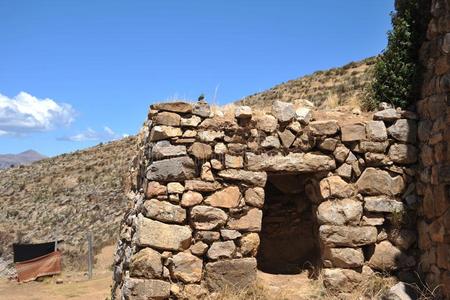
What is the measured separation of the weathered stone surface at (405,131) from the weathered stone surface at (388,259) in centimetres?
155

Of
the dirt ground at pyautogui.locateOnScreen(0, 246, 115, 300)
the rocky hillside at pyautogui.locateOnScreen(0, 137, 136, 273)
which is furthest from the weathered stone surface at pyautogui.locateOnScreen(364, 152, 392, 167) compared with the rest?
the rocky hillside at pyautogui.locateOnScreen(0, 137, 136, 273)

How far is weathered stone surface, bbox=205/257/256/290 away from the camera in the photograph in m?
6.57

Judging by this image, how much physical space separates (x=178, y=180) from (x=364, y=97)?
346 cm

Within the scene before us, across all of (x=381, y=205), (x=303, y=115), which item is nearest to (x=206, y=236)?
(x=303, y=115)

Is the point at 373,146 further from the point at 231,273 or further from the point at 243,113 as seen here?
the point at 231,273

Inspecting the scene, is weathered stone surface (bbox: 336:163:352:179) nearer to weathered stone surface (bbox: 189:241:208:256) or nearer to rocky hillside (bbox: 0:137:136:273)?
weathered stone surface (bbox: 189:241:208:256)

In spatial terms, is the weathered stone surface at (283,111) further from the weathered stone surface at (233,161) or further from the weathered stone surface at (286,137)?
the weathered stone surface at (233,161)

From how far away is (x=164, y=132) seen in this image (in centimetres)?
668

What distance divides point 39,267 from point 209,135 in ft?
44.0

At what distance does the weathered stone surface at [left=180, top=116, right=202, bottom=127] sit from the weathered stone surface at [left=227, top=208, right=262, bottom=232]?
4.59 ft

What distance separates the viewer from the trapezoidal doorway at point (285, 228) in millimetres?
8430

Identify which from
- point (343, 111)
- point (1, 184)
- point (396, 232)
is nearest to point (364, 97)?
point (343, 111)

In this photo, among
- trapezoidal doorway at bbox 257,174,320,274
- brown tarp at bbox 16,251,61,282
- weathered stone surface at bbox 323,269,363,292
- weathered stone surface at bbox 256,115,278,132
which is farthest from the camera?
brown tarp at bbox 16,251,61,282

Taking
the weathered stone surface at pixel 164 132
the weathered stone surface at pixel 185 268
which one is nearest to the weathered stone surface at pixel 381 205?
the weathered stone surface at pixel 185 268
